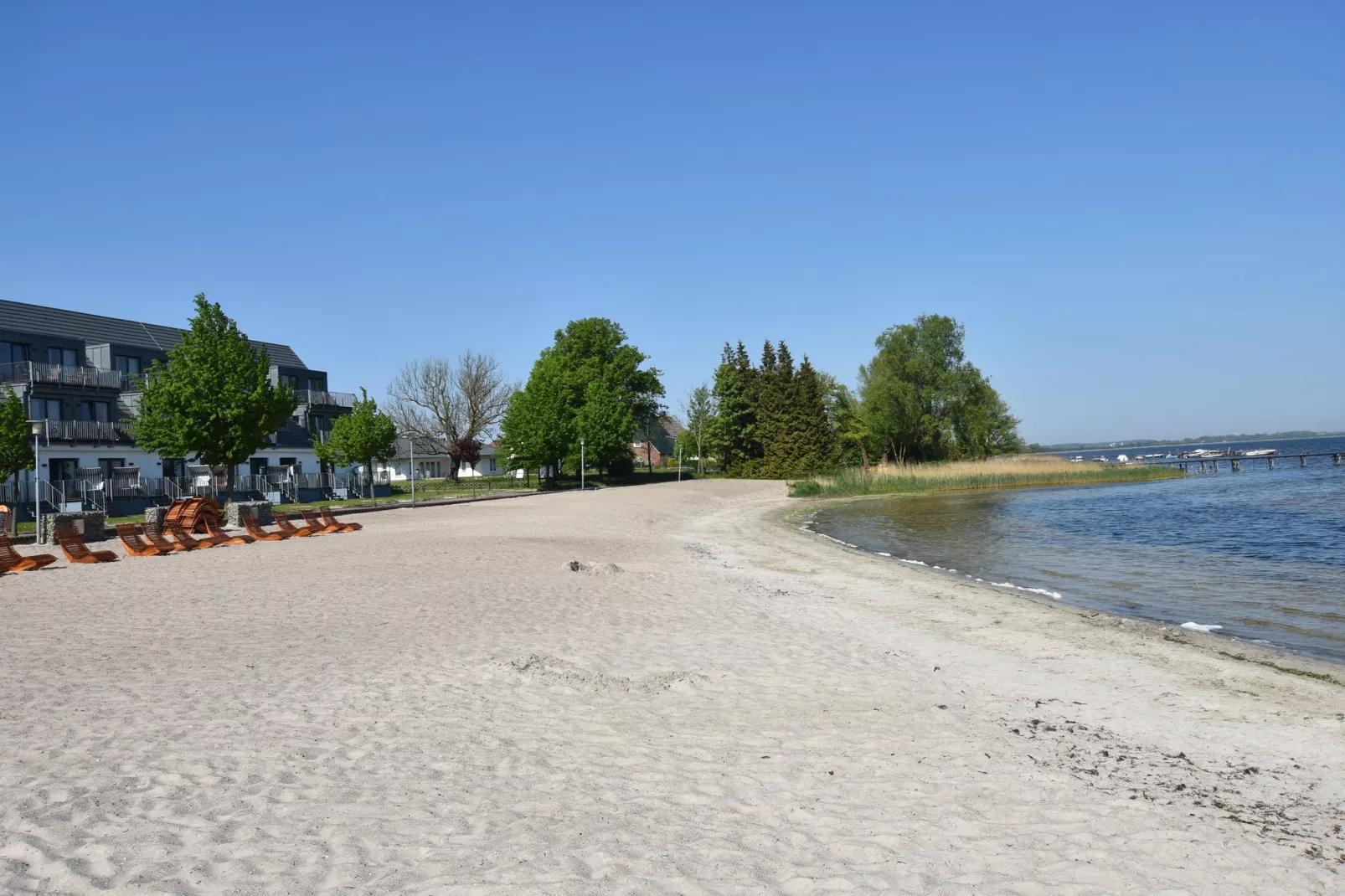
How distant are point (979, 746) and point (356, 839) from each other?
4.61 m

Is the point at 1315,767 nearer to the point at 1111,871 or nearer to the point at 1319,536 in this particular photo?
the point at 1111,871

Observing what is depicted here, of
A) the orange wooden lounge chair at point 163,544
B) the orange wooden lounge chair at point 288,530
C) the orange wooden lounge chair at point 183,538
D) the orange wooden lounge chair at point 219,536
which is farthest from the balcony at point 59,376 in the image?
the orange wooden lounge chair at point 163,544

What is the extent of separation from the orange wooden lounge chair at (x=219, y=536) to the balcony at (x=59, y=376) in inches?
729

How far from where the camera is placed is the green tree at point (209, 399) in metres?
31.2

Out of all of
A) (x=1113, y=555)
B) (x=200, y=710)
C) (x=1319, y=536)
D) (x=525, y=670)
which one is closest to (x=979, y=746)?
(x=525, y=670)

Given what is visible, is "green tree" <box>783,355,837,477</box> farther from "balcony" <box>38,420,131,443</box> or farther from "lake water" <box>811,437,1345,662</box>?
"balcony" <box>38,420,131,443</box>

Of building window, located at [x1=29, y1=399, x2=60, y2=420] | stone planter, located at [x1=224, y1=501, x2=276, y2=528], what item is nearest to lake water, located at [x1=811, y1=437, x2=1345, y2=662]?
stone planter, located at [x1=224, y1=501, x2=276, y2=528]

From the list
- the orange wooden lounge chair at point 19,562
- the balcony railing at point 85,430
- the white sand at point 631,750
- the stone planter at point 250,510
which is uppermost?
the balcony railing at point 85,430

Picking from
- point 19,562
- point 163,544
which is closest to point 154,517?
point 163,544

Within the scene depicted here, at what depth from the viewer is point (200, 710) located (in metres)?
6.64

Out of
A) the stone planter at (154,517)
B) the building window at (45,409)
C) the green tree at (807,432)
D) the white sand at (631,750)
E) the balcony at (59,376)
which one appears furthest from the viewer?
the green tree at (807,432)

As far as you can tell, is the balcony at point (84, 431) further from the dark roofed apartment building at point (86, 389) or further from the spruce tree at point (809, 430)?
the spruce tree at point (809, 430)

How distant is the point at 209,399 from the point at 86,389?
1434cm

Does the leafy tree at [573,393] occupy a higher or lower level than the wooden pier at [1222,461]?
higher
